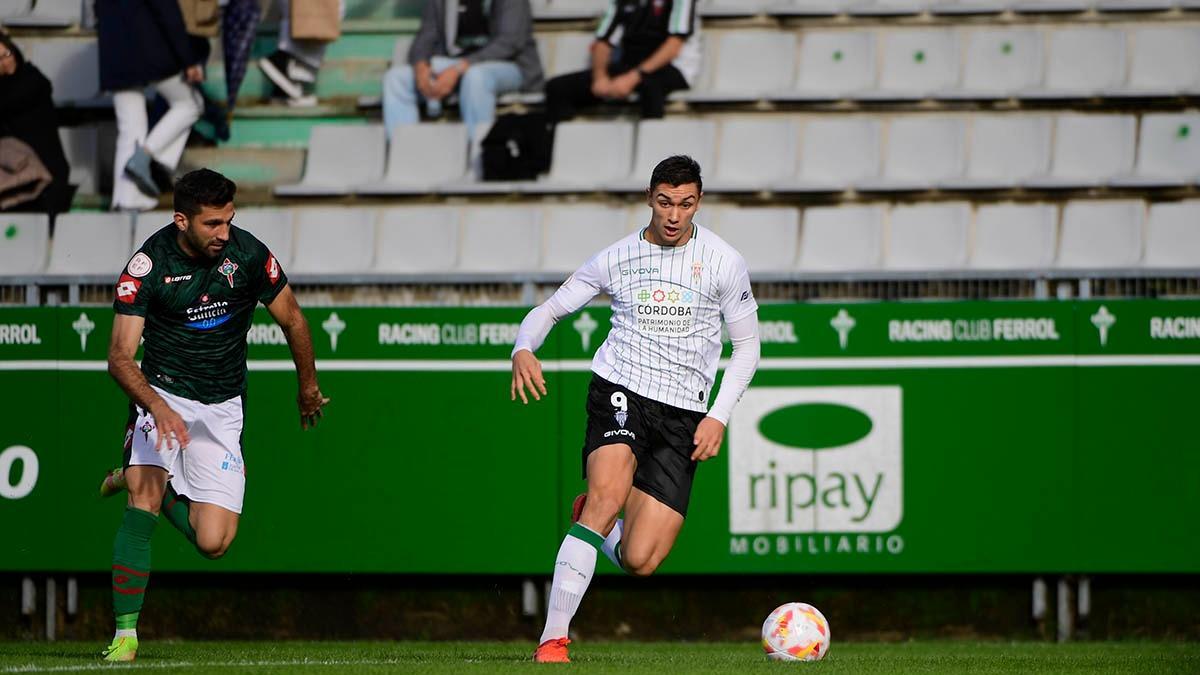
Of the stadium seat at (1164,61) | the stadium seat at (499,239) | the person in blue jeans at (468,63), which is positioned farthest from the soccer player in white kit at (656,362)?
the stadium seat at (1164,61)

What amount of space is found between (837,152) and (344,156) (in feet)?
12.5

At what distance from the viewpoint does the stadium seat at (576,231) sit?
11352 millimetres

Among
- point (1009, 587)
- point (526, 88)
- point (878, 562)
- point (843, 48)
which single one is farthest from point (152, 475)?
point (843, 48)

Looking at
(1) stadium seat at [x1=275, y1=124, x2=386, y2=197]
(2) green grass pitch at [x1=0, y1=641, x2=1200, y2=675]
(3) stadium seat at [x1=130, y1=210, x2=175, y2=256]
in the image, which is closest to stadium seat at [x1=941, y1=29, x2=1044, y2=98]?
(1) stadium seat at [x1=275, y1=124, x2=386, y2=197]

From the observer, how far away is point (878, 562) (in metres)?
10.0

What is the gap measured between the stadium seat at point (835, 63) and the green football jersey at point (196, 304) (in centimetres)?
616

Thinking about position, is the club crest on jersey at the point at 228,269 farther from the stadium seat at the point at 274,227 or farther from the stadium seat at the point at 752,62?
the stadium seat at the point at 752,62

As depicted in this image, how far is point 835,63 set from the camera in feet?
42.5

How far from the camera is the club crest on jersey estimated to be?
7.36m

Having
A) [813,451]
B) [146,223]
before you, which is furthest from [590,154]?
[813,451]

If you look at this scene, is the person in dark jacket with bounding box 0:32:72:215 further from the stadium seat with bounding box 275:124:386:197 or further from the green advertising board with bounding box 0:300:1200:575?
the green advertising board with bounding box 0:300:1200:575

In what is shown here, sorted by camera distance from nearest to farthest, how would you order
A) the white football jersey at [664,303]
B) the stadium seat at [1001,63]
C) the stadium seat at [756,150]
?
the white football jersey at [664,303], the stadium seat at [756,150], the stadium seat at [1001,63]

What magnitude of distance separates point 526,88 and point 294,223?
231 cm

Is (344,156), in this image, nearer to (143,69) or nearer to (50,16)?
(143,69)
